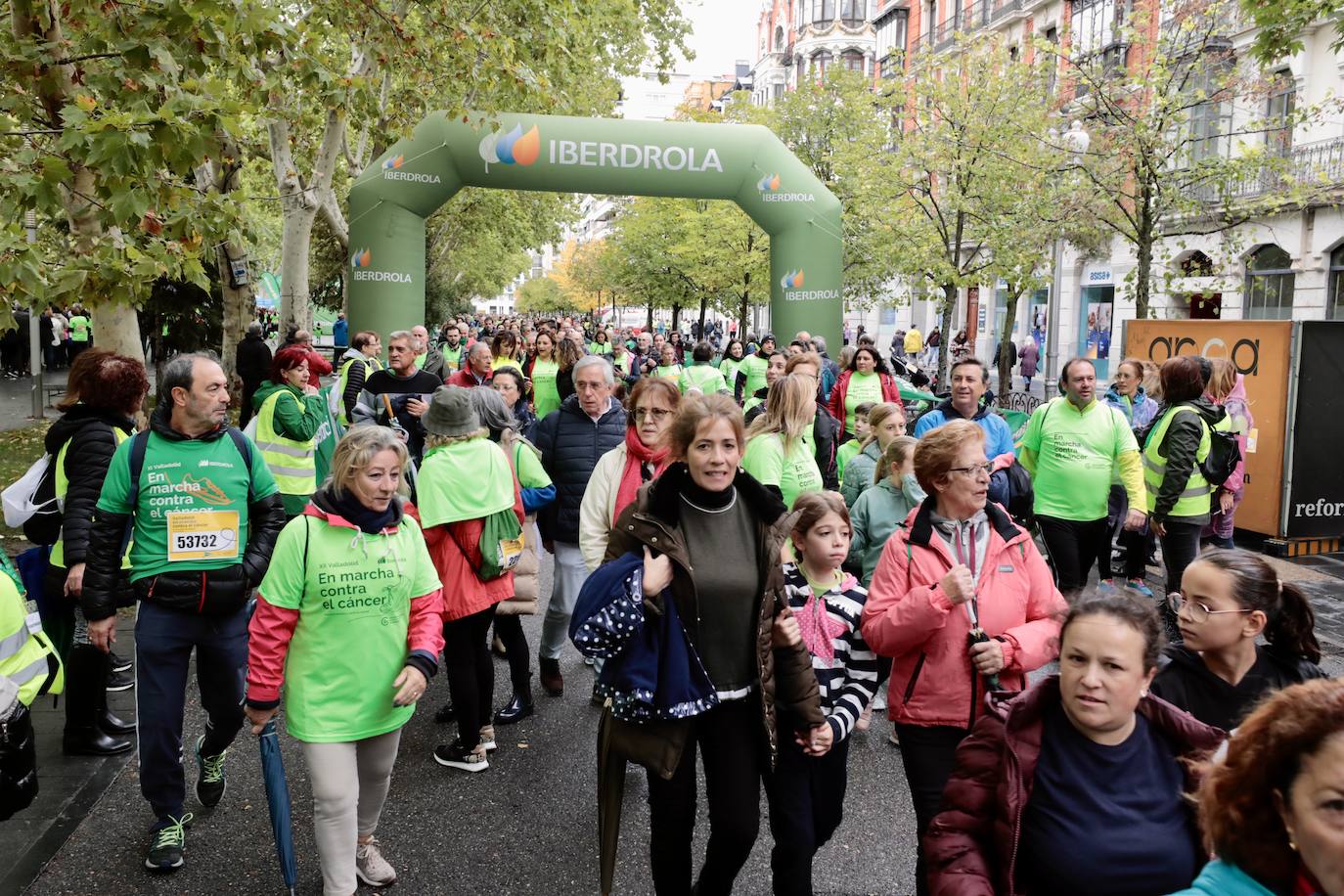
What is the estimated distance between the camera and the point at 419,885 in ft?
13.1

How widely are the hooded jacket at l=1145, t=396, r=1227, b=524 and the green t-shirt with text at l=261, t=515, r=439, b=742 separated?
16.8 feet

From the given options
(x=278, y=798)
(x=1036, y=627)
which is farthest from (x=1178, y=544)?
(x=278, y=798)

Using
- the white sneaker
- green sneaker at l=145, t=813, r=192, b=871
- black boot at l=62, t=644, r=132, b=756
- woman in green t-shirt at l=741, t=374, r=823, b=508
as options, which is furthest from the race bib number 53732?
woman in green t-shirt at l=741, t=374, r=823, b=508

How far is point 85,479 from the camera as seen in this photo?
457 cm

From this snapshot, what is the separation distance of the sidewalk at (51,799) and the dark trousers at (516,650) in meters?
1.87

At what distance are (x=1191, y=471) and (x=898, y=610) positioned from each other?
4.35m

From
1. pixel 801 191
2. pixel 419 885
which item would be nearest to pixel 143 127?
pixel 419 885

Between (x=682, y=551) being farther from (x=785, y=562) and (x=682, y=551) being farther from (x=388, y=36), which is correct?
(x=388, y=36)

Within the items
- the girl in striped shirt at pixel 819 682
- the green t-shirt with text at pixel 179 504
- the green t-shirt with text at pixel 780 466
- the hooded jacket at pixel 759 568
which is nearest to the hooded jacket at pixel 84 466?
the green t-shirt with text at pixel 179 504

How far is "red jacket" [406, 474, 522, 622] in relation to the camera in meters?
4.96

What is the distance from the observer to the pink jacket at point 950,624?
331cm

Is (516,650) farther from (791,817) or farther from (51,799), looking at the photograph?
(791,817)

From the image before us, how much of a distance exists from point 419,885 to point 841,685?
1794 millimetres

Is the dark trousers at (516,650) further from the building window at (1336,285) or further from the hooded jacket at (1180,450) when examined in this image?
the building window at (1336,285)
